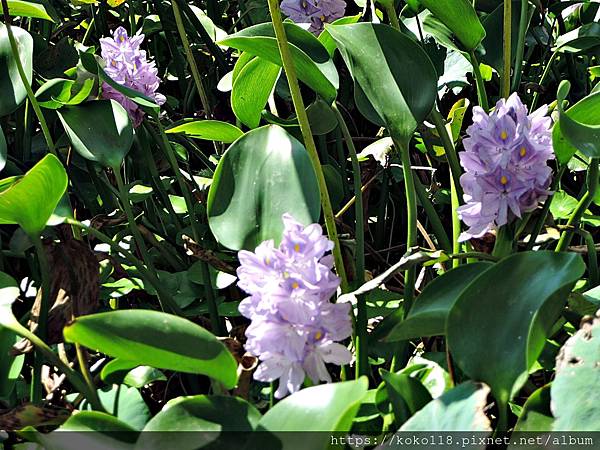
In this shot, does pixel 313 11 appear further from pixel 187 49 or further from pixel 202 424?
pixel 202 424

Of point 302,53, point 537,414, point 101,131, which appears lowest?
point 537,414

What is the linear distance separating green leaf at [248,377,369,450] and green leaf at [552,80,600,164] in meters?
0.32

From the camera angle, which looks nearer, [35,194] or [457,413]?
[457,413]

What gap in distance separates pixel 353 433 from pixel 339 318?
0.50ft

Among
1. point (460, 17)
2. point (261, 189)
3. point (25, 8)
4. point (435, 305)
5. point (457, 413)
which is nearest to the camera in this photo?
point (457, 413)

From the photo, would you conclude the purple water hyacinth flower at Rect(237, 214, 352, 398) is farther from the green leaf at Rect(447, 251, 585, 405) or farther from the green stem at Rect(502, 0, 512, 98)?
the green stem at Rect(502, 0, 512, 98)

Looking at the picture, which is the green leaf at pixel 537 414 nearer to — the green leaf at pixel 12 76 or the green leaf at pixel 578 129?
the green leaf at pixel 578 129

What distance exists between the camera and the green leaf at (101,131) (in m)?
1.03

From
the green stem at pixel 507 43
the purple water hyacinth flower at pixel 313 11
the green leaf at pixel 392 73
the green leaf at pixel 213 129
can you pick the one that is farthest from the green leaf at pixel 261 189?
the purple water hyacinth flower at pixel 313 11

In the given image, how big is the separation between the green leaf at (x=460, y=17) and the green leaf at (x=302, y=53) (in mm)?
129

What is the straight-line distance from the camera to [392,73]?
89cm

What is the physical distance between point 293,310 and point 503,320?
0.16 meters

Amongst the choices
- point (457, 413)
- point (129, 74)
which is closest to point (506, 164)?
point (457, 413)

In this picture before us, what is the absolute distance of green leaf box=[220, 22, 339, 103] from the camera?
2.93 ft
